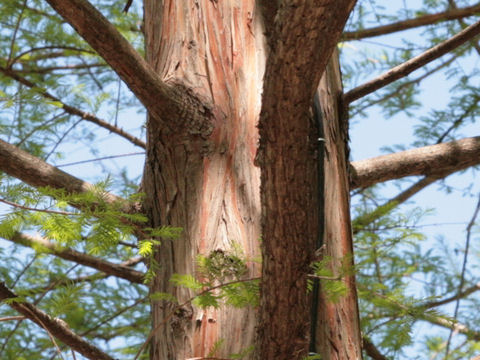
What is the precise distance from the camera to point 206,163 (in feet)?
6.29

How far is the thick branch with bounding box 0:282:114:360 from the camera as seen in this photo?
1688 millimetres

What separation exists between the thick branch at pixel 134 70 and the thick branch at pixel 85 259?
0.86 m

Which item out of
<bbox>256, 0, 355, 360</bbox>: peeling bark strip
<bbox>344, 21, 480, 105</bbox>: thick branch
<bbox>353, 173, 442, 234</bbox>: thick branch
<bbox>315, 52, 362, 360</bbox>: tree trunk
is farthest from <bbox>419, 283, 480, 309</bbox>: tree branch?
<bbox>256, 0, 355, 360</bbox>: peeling bark strip

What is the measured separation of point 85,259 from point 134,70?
1262mm

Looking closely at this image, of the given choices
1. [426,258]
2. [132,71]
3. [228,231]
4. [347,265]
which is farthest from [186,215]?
[426,258]

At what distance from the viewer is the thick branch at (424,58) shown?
197 centimetres

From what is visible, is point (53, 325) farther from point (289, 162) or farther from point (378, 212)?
point (378, 212)

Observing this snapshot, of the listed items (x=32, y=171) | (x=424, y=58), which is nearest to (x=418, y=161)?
(x=424, y=58)

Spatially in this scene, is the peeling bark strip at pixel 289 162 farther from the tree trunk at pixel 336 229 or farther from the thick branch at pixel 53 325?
the thick branch at pixel 53 325

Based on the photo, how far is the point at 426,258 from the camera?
436 centimetres

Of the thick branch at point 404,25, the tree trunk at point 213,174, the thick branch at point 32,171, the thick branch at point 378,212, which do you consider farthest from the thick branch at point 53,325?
the thick branch at point 404,25

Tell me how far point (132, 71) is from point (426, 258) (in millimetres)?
3141

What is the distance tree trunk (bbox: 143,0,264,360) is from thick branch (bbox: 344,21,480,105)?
369 millimetres

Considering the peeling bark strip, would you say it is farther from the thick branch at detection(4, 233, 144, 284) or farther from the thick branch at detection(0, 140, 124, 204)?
the thick branch at detection(4, 233, 144, 284)
